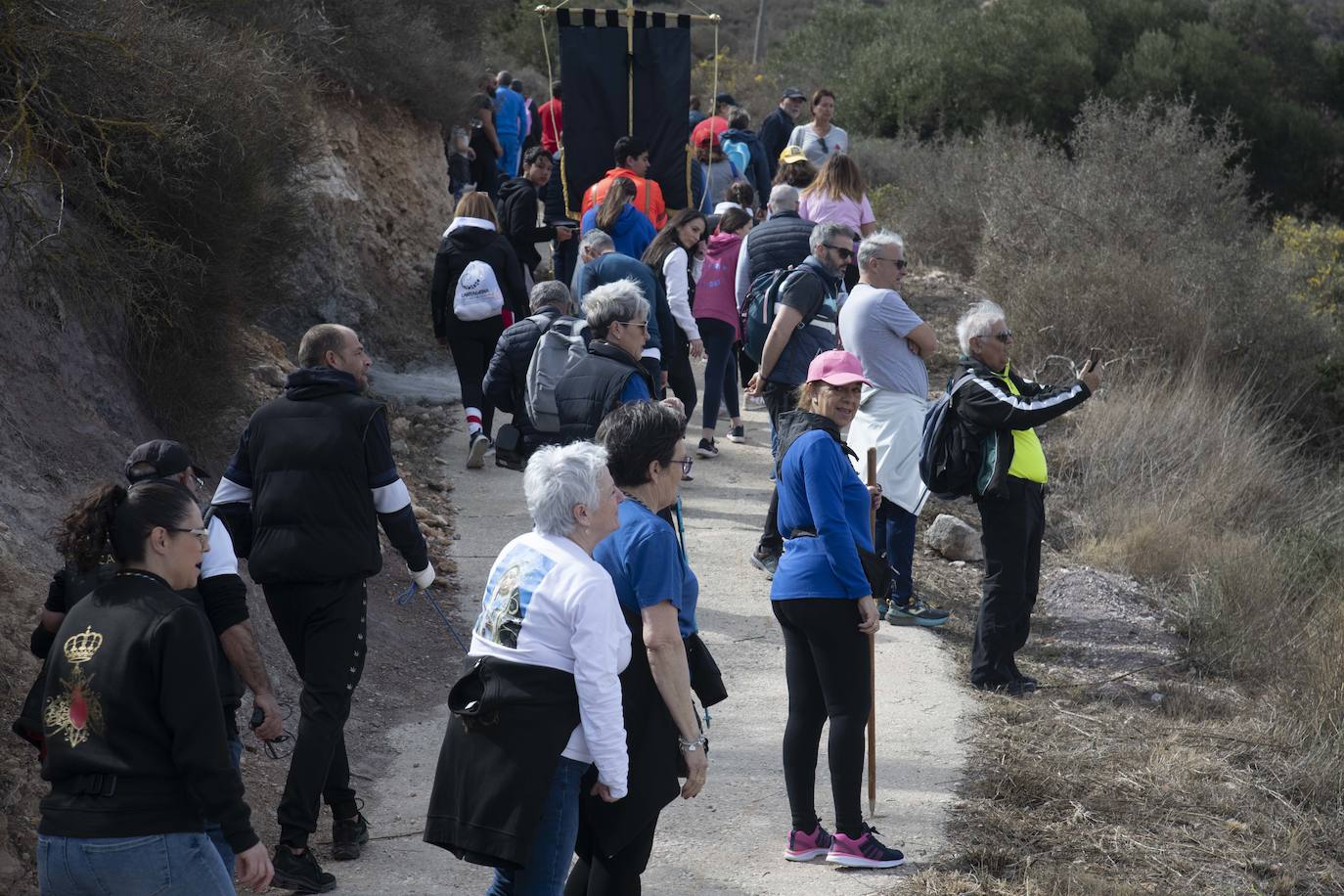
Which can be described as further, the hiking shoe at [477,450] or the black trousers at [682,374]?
the hiking shoe at [477,450]

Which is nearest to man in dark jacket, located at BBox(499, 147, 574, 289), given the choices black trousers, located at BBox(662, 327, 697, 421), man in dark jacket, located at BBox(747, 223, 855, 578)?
black trousers, located at BBox(662, 327, 697, 421)

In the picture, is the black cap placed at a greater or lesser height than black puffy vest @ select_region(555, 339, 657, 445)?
greater

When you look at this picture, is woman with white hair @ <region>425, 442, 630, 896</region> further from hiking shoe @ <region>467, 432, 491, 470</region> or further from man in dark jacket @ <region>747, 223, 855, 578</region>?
hiking shoe @ <region>467, 432, 491, 470</region>

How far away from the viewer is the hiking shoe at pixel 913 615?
25.2 feet

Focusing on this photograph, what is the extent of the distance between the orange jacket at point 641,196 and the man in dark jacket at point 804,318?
86.9 inches

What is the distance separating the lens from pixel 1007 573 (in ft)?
21.7

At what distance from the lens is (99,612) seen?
3020 mm

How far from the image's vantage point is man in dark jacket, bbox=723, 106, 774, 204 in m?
13.4

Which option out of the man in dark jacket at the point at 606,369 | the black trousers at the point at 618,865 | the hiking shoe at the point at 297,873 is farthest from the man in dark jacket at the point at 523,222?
the black trousers at the point at 618,865

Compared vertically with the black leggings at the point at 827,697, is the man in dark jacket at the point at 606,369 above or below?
above

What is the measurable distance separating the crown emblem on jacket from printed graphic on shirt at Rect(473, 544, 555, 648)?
0.92 metres

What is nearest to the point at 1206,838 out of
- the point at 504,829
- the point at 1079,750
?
the point at 1079,750

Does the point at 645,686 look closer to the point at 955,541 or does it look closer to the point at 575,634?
the point at 575,634

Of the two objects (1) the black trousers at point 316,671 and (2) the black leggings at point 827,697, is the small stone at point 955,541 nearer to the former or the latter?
(2) the black leggings at point 827,697
